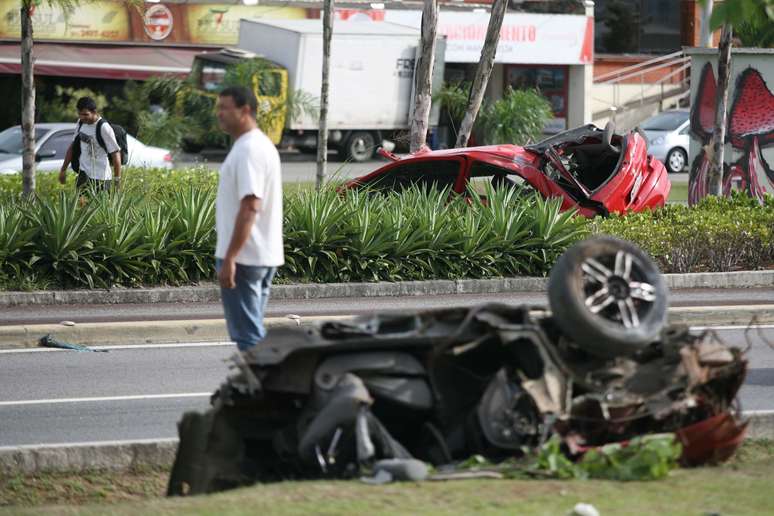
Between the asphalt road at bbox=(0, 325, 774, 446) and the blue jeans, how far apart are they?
110cm

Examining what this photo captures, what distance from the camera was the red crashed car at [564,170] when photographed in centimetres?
1567

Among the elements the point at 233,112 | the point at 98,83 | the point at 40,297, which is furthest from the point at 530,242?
the point at 98,83

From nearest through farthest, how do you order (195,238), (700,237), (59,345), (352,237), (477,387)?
(477,387) < (59,345) < (195,238) < (352,237) < (700,237)

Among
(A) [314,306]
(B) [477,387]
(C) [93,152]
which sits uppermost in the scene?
(C) [93,152]

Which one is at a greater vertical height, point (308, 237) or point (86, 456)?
point (308, 237)

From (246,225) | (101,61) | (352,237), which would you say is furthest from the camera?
(101,61)

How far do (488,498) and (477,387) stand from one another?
0.78 metres

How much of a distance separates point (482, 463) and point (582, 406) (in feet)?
1.86

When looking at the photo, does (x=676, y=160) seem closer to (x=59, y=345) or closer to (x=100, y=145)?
(x=100, y=145)

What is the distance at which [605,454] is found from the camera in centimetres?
608

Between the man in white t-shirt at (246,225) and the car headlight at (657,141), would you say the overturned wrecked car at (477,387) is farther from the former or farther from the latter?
the car headlight at (657,141)

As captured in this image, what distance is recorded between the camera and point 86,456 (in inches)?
284

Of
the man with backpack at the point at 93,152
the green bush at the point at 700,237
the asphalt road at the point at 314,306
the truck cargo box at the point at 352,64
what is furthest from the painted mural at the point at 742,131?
the truck cargo box at the point at 352,64

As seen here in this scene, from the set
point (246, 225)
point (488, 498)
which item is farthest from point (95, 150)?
point (488, 498)
